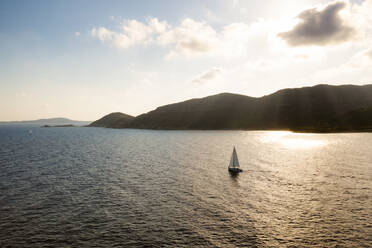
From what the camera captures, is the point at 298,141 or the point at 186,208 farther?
the point at 298,141

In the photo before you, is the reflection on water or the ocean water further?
the reflection on water

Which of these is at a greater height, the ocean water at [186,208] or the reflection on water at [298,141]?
the reflection on water at [298,141]

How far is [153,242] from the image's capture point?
22000 millimetres

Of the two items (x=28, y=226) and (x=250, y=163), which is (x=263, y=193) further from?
(x=28, y=226)

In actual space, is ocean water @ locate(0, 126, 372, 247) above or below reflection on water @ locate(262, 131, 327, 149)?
below

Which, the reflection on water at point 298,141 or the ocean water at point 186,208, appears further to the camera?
the reflection on water at point 298,141

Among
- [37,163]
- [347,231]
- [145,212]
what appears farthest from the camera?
[37,163]

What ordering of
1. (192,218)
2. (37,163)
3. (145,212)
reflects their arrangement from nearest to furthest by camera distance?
(192,218) → (145,212) → (37,163)

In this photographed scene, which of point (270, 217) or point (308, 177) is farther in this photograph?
point (308, 177)

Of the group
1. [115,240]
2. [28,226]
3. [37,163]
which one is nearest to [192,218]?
[115,240]

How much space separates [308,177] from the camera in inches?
1839

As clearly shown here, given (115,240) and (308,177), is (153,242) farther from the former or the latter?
(308,177)

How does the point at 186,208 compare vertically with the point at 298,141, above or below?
below

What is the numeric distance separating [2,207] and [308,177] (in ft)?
183
